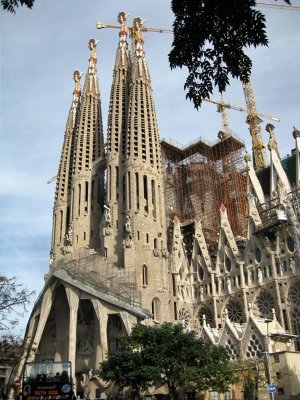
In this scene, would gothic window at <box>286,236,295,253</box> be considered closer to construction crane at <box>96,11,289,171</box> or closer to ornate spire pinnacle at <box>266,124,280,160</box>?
ornate spire pinnacle at <box>266,124,280,160</box>

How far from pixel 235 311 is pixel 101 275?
490 inches

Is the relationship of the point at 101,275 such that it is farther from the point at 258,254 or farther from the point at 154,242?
the point at 258,254

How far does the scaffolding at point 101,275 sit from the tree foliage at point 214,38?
32.5 metres

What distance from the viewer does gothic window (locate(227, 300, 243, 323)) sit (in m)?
43.5

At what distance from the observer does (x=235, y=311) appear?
4406cm

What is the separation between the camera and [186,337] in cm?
2727

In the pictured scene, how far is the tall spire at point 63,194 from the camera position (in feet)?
171

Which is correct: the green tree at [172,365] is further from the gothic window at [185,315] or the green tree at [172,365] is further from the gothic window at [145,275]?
the gothic window at [185,315]

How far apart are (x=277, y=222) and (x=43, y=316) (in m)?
21.4

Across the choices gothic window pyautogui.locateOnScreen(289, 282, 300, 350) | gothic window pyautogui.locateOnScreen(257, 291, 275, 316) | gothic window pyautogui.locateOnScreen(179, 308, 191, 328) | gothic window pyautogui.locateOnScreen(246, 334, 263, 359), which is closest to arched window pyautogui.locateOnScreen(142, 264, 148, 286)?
gothic window pyautogui.locateOnScreen(179, 308, 191, 328)

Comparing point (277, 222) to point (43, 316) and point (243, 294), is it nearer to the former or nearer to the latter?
point (243, 294)

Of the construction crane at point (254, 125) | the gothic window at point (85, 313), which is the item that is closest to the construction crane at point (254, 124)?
the construction crane at point (254, 125)

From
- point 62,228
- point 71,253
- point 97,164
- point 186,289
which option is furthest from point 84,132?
point 186,289

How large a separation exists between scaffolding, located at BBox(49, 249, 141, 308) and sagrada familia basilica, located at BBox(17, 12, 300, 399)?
10 cm
